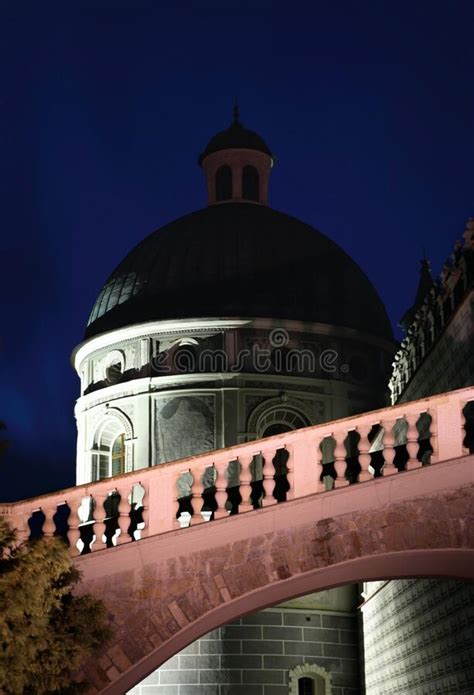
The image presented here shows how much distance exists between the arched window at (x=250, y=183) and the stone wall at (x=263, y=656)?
11518 millimetres

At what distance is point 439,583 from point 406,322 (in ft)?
36.3

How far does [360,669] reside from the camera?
3117 centimetres

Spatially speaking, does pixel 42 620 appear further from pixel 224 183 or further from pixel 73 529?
pixel 224 183

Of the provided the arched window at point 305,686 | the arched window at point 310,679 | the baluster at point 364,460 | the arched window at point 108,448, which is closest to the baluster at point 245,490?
the baluster at point 364,460

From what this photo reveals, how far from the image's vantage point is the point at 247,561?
1255 cm

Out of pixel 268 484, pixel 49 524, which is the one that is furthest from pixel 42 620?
pixel 268 484

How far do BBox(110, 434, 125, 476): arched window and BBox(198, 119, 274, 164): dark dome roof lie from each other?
8485mm

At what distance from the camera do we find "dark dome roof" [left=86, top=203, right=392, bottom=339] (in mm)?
33969

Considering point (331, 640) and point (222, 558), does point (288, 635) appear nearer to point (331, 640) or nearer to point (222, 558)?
point (331, 640)

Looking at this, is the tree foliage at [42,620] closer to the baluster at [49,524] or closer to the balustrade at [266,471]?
the baluster at [49,524]

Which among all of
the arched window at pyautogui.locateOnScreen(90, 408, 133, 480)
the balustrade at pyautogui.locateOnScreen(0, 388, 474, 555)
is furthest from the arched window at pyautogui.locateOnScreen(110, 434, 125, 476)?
the balustrade at pyautogui.locateOnScreen(0, 388, 474, 555)

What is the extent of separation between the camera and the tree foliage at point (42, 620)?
36.0ft

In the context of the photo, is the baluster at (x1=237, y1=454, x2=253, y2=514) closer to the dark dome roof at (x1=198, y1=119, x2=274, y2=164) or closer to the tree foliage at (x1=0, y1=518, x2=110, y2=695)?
the tree foliage at (x1=0, y1=518, x2=110, y2=695)

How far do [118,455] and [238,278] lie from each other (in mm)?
5123
